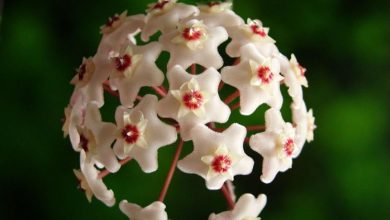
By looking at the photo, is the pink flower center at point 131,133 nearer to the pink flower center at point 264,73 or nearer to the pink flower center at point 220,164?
the pink flower center at point 220,164

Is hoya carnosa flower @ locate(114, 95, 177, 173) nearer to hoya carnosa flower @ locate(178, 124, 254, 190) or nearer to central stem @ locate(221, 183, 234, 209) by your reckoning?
hoya carnosa flower @ locate(178, 124, 254, 190)

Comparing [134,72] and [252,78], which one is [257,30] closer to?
[252,78]

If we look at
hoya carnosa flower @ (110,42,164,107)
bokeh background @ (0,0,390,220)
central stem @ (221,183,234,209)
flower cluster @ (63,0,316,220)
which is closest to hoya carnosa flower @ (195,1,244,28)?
flower cluster @ (63,0,316,220)

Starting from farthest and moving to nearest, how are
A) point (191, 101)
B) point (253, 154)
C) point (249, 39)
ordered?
point (253, 154) → point (249, 39) → point (191, 101)

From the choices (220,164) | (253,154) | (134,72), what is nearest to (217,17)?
(134,72)

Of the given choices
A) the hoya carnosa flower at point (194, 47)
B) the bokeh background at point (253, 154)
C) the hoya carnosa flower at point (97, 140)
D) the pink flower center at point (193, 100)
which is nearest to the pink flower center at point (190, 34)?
the hoya carnosa flower at point (194, 47)

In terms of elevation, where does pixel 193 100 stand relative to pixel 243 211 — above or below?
above
